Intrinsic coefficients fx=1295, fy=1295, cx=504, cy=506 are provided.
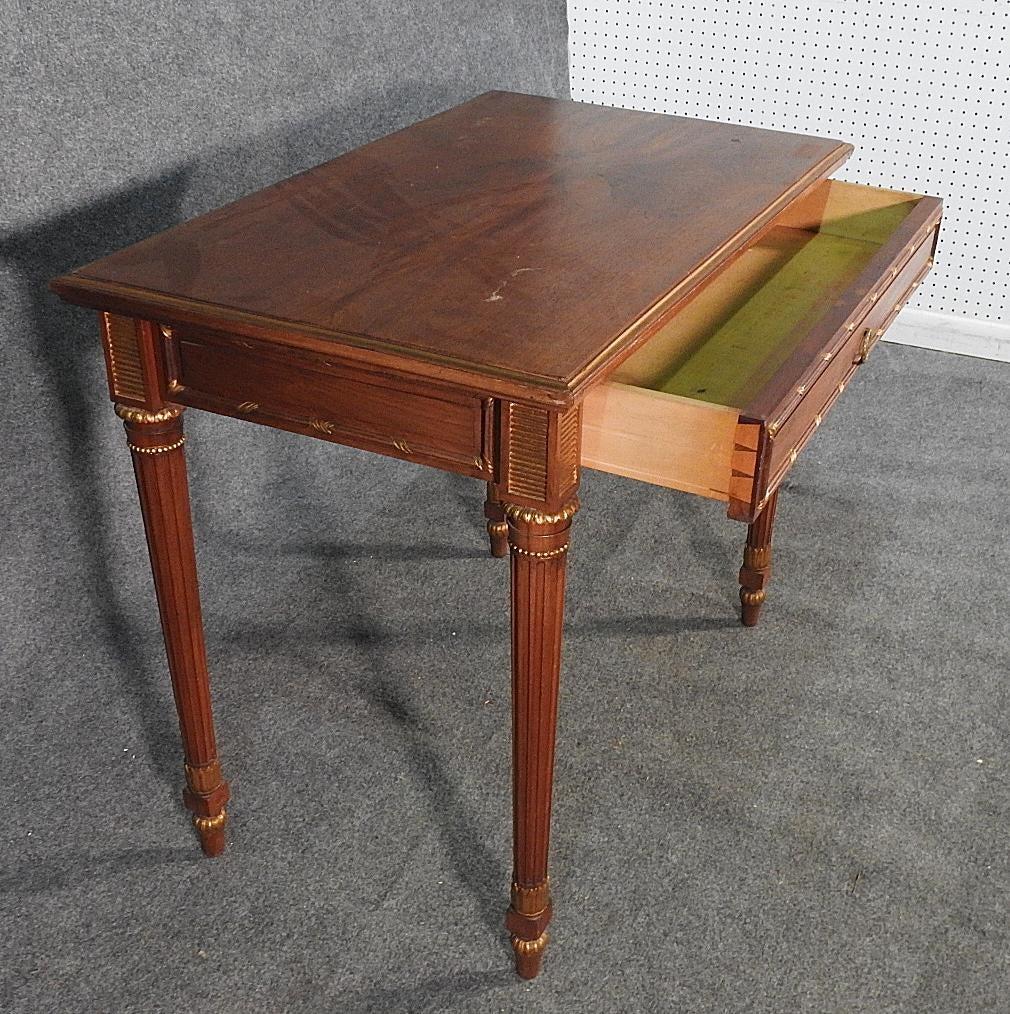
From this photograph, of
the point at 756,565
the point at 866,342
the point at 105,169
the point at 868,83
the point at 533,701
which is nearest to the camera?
the point at 533,701

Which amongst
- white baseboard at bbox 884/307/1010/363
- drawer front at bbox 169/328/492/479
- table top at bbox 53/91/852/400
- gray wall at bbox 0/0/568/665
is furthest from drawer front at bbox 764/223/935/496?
white baseboard at bbox 884/307/1010/363

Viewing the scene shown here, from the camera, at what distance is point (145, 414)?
1191 mm

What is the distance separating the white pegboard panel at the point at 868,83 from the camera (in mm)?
2385

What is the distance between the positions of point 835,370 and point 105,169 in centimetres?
88

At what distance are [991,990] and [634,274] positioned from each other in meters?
0.80

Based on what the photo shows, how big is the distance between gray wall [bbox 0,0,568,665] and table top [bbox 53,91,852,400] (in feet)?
0.87

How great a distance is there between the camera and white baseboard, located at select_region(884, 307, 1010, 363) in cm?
257

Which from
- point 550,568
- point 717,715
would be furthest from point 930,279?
point 550,568

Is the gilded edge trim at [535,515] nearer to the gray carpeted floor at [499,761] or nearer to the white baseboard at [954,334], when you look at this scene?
the gray carpeted floor at [499,761]

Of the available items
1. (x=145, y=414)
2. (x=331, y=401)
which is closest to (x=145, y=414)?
(x=145, y=414)

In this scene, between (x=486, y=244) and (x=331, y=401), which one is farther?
(x=486, y=244)

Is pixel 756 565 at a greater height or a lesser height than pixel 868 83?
lesser

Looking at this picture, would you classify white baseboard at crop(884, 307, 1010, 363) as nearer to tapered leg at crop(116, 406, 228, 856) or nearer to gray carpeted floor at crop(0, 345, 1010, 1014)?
gray carpeted floor at crop(0, 345, 1010, 1014)

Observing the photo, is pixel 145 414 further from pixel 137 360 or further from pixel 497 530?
pixel 497 530
